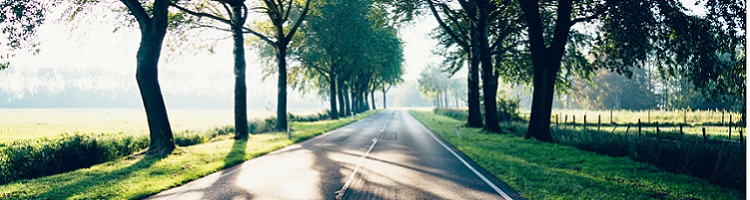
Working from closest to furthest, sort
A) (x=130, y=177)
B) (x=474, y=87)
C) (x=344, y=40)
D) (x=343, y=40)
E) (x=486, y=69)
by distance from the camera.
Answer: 1. (x=130, y=177)
2. (x=486, y=69)
3. (x=474, y=87)
4. (x=344, y=40)
5. (x=343, y=40)

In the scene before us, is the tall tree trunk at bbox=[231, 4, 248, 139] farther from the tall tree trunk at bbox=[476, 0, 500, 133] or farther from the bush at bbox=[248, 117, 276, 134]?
the tall tree trunk at bbox=[476, 0, 500, 133]

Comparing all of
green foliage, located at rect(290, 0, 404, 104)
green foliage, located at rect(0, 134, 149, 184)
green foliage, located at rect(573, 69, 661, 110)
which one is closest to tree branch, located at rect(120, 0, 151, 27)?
green foliage, located at rect(0, 134, 149, 184)

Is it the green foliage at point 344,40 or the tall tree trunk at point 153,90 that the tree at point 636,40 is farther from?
the tall tree trunk at point 153,90

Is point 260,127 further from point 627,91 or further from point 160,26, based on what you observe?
point 627,91

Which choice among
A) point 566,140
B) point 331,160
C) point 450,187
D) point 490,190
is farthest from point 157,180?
point 566,140

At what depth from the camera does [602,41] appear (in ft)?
52.9

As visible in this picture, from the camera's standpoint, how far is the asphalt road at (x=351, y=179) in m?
7.72

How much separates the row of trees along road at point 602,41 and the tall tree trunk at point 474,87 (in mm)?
69

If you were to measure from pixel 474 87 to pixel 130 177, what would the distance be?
22.4m

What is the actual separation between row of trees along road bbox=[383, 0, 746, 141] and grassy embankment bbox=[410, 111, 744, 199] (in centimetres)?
300

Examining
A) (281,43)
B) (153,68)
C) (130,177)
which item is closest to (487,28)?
(281,43)

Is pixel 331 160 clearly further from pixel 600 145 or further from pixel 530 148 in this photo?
pixel 600 145

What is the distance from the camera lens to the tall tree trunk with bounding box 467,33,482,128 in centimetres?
2691

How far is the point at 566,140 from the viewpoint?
16.6 m
